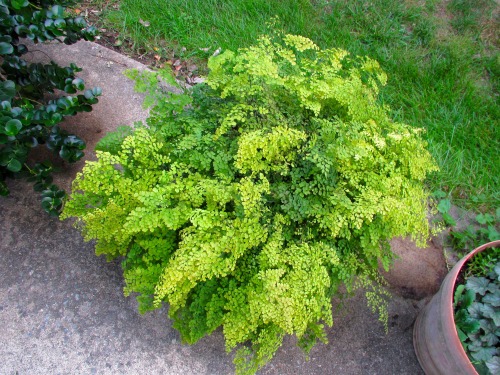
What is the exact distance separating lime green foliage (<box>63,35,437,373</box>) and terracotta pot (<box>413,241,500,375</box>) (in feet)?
1.07

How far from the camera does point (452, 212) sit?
318 centimetres

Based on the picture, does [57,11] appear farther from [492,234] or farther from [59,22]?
[492,234]

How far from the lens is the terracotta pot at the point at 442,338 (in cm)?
217

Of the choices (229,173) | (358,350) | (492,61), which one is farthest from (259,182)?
(492,61)

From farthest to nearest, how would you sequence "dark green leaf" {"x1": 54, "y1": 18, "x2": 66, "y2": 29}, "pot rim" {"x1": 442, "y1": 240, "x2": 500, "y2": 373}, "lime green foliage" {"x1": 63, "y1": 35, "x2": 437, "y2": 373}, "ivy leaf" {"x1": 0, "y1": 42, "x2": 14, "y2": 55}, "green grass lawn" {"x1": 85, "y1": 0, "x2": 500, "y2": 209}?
1. "green grass lawn" {"x1": 85, "y1": 0, "x2": 500, "y2": 209}
2. "dark green leaf" {"x1": 54, "y1": 18, "x2": 66, "y2": 29}
3. "ivy leaf" {"x1": 0, "y1": 42, "x2": 14, "y2": 55}
4. "pot rim" {"x1": 442, "y1": 240, "x2": 500, "y2": 373}
5. "lime green foliage" {"x1": 63, "y1": 35, "x2": 437, "y2": 373}

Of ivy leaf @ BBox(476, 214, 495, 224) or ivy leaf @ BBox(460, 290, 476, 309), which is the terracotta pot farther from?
ivy leaf @ BBox(476, 214, 495, 224)

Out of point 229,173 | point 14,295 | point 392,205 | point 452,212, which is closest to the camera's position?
point 392,205

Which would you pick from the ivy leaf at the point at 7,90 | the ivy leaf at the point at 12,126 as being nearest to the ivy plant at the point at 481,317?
the ivy leaf at the point at 12,126

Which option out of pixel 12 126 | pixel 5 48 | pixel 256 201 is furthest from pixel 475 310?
pixel 5 48

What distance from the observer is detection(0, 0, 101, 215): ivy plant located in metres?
2.40

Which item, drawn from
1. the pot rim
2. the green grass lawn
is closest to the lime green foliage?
the pot rim

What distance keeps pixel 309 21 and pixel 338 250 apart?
100 inches

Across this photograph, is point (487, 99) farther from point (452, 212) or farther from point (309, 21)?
point (309, 21)

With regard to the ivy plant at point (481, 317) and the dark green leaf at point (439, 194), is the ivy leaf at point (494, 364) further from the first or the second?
the dark green leaf at point (439, 194)
